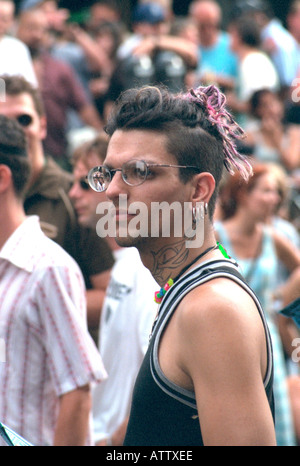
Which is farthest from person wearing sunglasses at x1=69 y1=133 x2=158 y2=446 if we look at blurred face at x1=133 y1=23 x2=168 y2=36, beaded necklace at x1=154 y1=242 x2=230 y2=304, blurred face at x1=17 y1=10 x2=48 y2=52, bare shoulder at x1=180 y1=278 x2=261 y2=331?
blurred face at x1=133 y1=23 x2=168 y2=36

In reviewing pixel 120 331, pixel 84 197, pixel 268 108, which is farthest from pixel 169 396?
pixel 268 108

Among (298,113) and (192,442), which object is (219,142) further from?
(298,113)

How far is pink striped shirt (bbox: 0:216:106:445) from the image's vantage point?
8.98 feet

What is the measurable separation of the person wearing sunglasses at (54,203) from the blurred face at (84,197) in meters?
0.03

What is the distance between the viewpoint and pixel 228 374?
5.73ft

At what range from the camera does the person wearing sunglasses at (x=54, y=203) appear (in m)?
3.62

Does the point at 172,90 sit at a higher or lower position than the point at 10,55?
lower

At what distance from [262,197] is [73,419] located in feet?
9.47

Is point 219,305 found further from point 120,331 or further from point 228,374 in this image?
point 120,331

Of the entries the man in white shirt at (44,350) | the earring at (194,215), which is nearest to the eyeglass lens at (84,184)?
the man in white shirt at (44,350)

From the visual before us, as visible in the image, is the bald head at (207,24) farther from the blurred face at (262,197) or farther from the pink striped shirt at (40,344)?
the pink striped shirt at (40,344)

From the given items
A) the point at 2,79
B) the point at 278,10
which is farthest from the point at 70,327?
the point at 278,10

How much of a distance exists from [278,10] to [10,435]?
11.3 meters
